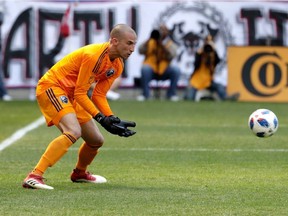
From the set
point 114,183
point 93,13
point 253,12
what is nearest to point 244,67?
point 253,12

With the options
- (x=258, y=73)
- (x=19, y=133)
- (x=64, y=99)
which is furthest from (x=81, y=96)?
(x=258, y=73)

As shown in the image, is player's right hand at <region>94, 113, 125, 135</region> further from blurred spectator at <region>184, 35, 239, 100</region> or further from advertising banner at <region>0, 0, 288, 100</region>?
advertising banner at <region>0, 0, 288, 100</region>

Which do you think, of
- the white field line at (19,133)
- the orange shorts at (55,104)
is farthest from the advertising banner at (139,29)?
the orange shorts at (55,104)

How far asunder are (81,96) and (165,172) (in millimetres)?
2122

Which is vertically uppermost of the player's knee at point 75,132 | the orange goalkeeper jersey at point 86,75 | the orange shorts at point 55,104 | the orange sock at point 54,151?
the orange goalkeeper jersey at point 86,75

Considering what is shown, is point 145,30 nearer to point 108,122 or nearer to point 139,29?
point 139,29

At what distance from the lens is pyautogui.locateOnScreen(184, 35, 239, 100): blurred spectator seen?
27.5 meters

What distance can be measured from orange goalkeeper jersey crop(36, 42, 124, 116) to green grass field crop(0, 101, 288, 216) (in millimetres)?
937

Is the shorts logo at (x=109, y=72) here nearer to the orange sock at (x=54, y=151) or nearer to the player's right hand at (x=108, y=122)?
the player's right hand at (x=108, y=122)

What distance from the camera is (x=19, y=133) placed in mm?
18922

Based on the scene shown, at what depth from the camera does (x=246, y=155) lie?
15344 millimetres

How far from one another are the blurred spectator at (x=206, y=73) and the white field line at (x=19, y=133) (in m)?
6.35

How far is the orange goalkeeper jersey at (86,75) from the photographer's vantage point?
1146 centimetres

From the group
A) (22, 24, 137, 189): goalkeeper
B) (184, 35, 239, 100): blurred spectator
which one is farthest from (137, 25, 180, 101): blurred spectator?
(22, 24, 137, 189): goalkeeper
